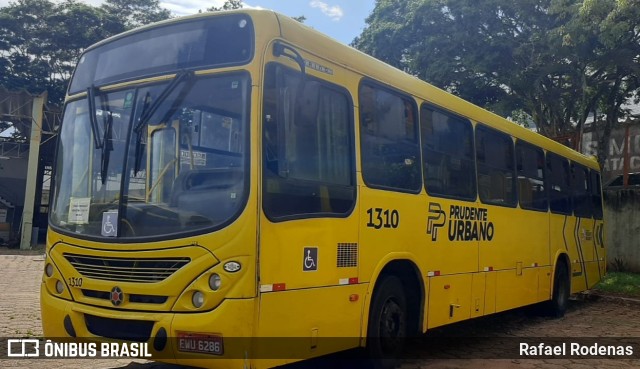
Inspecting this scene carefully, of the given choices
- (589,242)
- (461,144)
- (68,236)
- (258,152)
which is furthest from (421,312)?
(589,242)

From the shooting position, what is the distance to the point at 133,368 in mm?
5844

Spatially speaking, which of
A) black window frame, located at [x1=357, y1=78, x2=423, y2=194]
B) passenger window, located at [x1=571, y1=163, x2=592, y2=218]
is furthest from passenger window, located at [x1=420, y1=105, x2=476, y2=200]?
passenger window, located at [x1=571, y1=163, x2=592, y2=218]

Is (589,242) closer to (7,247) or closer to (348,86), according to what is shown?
(348,86)

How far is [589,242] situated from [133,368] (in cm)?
993

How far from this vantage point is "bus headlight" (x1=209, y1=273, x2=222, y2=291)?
14.1ft

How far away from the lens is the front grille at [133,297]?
4.49 m

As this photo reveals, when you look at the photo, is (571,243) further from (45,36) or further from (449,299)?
(45,36)

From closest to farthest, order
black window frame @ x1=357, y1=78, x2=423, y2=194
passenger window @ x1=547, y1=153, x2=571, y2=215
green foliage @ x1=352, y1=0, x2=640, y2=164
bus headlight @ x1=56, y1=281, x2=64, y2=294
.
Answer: bus headlight @ x1=56, y1=281, x2=64, y2=294 < black window frame @ x1=357, y1=78, x2=423, y2=194 < passenger window @ x1=547, y1=153, x2=571, y2=215 < green foliage @ x1=352, y1=0, x2=640, y2=164

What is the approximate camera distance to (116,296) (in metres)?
4.68

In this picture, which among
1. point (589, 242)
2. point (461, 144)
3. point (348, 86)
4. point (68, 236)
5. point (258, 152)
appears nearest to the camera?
point (258, 152)

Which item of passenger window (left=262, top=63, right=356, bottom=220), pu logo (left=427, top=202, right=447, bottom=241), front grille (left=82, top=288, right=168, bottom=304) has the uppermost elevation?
passenger window (left=262, top=63, right=356, bottom=220)

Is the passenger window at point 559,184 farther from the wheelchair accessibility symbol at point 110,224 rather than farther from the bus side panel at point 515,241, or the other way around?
the wheelchair accessibility symbol at point 110,224

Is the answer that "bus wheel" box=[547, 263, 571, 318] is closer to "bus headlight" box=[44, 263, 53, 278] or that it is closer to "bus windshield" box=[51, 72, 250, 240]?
"bus windshield" box=[51, 72, 250, 240]

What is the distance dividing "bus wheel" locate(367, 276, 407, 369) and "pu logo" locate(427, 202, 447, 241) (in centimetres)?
77
